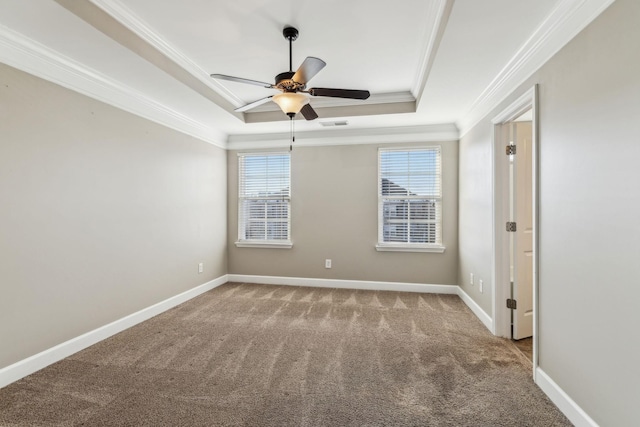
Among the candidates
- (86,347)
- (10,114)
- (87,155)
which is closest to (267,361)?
(86,347)

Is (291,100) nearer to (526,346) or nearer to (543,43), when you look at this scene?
(543,43)

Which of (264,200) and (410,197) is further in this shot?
(264,200)

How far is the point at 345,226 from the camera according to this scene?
187 inches

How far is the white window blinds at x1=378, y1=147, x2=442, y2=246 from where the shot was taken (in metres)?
4.51

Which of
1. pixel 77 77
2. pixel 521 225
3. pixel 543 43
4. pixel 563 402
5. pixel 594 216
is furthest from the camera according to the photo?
pixel 521 225

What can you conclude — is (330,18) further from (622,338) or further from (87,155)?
(622,338)

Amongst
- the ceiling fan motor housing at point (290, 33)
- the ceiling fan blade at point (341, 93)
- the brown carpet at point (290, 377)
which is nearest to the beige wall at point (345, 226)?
the brown carpet at point (290, 377)

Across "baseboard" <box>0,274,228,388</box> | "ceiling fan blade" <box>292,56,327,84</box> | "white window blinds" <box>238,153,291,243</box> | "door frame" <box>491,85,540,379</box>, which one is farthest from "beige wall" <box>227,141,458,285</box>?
"ceiling fan blade" <box>292,56,327,84</box>

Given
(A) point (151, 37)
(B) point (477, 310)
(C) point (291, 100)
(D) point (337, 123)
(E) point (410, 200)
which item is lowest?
(B) point (477, 310)

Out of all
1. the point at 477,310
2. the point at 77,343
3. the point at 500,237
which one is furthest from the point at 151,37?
the point at 477,310

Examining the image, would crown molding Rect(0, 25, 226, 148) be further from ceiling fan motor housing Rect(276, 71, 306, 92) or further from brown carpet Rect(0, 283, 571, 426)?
brown carpet Rect(0, 283, 571, 426)

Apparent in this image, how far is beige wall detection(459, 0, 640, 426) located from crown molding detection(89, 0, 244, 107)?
3.01 meters

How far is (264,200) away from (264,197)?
62mm

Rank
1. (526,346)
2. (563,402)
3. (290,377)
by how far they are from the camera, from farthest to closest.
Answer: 1. (526,346)
2. (290,377)
3. (563,402)
